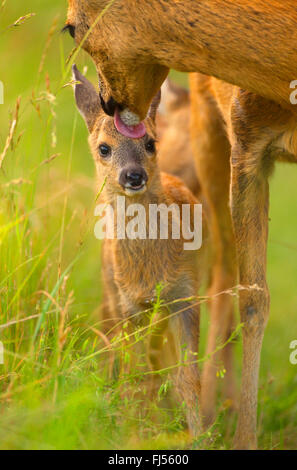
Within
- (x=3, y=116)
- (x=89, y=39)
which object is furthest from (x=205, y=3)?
(x=3, y=116)

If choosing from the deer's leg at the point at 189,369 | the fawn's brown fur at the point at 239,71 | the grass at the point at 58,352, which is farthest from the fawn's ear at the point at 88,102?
the deer's leg at the point at 189,369

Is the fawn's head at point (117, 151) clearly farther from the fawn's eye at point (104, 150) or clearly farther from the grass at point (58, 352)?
the grass at point (58, 352)

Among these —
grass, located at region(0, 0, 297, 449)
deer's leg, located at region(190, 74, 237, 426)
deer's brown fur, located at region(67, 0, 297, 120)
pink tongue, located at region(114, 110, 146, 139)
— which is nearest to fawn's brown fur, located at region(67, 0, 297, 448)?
deer's brown fur, located at region(67, 0, 297, 120)

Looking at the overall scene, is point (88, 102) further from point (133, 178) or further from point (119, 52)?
point (119, 52)

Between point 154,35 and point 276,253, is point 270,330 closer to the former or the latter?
point 276,253

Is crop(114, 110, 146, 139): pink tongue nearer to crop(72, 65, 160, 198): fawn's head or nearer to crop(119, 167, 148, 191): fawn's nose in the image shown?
crop(72, 65, 160, 198): fawn's head

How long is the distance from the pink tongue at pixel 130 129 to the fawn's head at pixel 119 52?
128 mm

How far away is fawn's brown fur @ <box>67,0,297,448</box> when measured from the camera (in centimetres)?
392

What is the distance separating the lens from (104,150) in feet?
16.3

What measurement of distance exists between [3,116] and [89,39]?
4368mm

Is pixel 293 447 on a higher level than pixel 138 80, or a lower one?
lower

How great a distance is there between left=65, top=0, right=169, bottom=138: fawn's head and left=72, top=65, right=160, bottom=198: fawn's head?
34cm

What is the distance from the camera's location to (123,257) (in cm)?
498

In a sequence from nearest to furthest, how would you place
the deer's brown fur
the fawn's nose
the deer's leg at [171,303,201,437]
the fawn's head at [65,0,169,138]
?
the deer's brown fur
the fawn's head at [65,0,169,138]
the deer's leg at [171,303,201,437]
the fawn's nose
